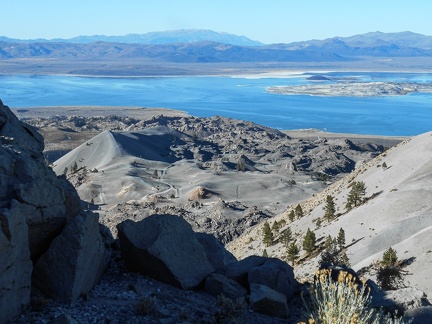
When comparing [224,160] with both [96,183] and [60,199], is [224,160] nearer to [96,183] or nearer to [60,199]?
[96,183]

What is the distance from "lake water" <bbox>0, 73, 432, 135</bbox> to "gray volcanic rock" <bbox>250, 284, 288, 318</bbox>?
269 ft

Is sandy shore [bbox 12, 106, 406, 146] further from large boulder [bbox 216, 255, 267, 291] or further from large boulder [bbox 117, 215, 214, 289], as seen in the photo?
large boulder [bbox 117, 215, 214, 289]

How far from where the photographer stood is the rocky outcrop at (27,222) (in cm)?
755

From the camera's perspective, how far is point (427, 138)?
32.5 m

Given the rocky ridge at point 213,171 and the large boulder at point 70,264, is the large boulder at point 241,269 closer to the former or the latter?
the large boulder at point 70,264

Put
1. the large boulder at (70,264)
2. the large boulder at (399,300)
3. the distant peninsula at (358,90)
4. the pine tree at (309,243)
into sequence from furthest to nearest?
the distant peninsula at (358,90)
the pine tree at (309,243)
the large boulder at (399,300)
the large boulder at (70,264)

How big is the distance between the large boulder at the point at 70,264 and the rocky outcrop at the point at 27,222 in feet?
0.05

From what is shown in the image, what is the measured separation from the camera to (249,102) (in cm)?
13050

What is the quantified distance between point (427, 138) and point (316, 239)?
13339 mm

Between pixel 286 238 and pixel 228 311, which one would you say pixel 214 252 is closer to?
pixel 228 311

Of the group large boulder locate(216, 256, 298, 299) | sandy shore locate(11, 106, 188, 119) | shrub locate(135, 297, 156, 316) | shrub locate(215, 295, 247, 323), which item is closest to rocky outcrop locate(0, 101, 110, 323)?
shrub locate(135, 297, 156, 316)

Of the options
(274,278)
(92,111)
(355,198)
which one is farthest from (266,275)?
(92,111)

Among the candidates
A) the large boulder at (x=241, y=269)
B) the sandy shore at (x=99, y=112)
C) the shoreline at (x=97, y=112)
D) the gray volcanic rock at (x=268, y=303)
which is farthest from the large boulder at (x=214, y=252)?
the shoreline at (x=97, y=112)

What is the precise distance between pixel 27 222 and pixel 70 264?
0.89 m
